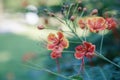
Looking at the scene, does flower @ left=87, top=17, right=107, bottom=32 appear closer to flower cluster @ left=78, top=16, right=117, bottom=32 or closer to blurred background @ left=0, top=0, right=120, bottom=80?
flower cluster @ left=78, top=16, right=117, bottom=32

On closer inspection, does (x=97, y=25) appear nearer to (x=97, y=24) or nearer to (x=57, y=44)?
(x=97, y=24)

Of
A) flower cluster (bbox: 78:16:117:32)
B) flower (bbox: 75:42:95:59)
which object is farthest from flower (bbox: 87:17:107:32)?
flower (bbox: 75:42:95:59)

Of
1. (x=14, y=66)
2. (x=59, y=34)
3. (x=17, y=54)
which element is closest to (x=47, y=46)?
(x=59, y=34)

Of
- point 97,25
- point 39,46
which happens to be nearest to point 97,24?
point 97,25

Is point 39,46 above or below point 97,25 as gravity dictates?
below

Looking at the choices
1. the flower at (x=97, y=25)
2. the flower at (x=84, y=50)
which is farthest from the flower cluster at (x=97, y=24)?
the flower at (x=84, y=50)
